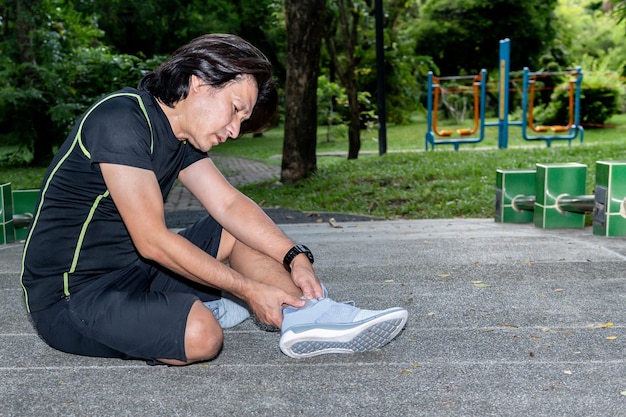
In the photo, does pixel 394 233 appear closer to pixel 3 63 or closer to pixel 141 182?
pixel 141 182

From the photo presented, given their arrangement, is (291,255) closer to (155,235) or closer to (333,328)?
(333,328)

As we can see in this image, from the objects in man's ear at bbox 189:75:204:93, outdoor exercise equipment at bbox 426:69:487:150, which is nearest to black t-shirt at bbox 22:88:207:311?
man's ear at bbox 189:75:204:93

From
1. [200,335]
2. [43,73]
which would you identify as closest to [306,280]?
[200,335]

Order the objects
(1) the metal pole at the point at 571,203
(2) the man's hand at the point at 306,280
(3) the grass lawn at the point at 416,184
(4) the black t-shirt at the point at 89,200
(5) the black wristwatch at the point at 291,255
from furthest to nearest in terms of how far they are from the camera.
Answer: (3) the grass lawn at the point at 416,184 → (1) the metal pole at the point at 571,203 → (5) the black wristwatch at the point at 291,255 → (2) the man's hand at the point at 306,280 → (4) the black t-shirt at the point at 89,200

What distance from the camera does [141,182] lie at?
8.06 ft

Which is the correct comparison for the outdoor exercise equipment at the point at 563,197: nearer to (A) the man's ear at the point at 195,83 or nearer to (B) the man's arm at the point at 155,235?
(B) the man's arm at the point at 155,235

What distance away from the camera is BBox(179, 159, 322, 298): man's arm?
2969 millimetres

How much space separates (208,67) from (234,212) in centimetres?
67

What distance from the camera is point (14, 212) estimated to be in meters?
5.95

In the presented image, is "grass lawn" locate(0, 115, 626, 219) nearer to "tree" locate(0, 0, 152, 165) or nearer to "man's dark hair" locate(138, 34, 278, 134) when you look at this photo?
"tree" locate(0, 0, 152, 165)

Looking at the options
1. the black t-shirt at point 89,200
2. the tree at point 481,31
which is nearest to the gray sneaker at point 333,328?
the black t-shirt at point 89,200

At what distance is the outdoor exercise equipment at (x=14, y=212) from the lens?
5.46m

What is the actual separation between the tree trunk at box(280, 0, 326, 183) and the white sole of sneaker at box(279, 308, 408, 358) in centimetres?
A: 741

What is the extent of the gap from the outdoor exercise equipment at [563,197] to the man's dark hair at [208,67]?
10.7 feet
